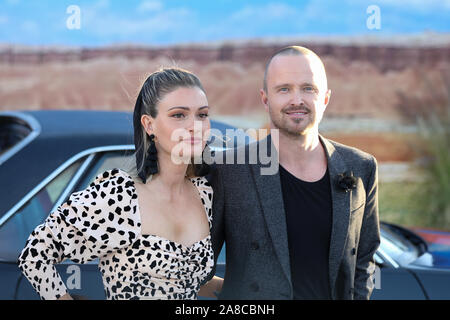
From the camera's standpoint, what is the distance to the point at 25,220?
281cm

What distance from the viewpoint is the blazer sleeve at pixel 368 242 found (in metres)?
2.47

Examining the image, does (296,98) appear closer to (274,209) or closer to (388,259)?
(274,209)

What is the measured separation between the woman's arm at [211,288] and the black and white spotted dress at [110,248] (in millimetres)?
317

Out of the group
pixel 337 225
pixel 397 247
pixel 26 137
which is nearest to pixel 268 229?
pixel 337 225

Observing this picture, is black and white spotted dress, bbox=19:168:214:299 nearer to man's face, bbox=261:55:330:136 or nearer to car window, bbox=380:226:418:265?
man's face, bbox=261:55:330:136

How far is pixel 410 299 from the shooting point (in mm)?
2828

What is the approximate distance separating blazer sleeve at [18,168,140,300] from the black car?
0.62 metres

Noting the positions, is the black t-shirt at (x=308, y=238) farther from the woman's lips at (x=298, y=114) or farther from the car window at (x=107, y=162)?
the car window at (x=107, y=162)

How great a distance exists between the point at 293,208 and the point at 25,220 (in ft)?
4.18

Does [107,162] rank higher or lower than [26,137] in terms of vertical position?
lower

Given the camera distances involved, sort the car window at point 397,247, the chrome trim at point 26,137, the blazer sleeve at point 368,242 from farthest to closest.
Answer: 1. the car window at point 397,247
2. the chrome trim at point 26,137
3. the blazer sleeve at point 368,242

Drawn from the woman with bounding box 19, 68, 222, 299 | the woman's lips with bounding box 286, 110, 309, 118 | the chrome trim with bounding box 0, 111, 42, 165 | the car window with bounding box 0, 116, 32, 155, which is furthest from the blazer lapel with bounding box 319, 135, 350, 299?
the car window with bounding box 0, 116, 32, 155

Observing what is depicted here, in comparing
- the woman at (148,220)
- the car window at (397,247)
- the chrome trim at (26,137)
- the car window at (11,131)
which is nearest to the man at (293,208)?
the woman at (148,220)
